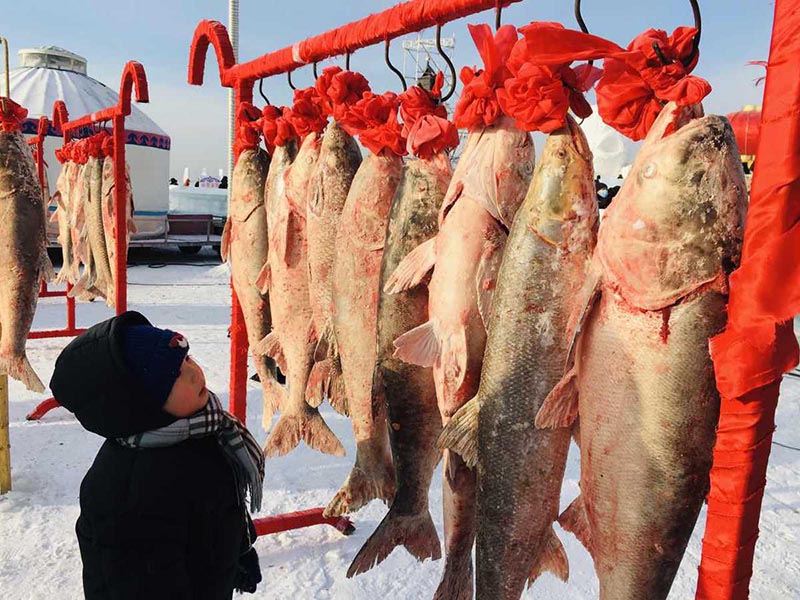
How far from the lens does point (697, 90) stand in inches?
46.2

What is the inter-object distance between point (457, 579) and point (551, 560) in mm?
327

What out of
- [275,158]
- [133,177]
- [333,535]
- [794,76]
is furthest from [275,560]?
[133,177]

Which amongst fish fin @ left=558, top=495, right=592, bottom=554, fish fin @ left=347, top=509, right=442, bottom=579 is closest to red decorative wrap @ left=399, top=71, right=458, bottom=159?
fish fin @ left=558, top=495, right=592, bottom=554

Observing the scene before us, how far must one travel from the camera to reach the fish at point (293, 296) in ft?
8.18

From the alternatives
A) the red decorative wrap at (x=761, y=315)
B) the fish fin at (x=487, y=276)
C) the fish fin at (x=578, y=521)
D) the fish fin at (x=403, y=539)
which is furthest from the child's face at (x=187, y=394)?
the red decorative wrap at (x=761, y=315)

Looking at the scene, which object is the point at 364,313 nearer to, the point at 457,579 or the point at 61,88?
the point at 457,579

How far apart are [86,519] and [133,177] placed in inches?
654

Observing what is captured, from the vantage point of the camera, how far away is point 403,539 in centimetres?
202

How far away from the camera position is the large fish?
2088 mm

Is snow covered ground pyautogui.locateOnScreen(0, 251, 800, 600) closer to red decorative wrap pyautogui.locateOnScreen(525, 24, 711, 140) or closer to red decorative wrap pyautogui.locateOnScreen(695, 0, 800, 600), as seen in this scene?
red decorative wrap pyautogui.locateOnScreen(695, 0, 800, 600)

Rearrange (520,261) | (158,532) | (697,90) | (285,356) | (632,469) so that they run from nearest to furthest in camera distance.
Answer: (697,90), (632,469), (520,261), (158,532), (285,356)

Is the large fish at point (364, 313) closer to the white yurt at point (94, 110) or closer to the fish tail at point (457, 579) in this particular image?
the fish tail at point (457, 579)

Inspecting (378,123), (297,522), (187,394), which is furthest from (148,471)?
(297,522)

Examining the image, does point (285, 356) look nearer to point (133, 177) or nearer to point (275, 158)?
point (275, 158)
